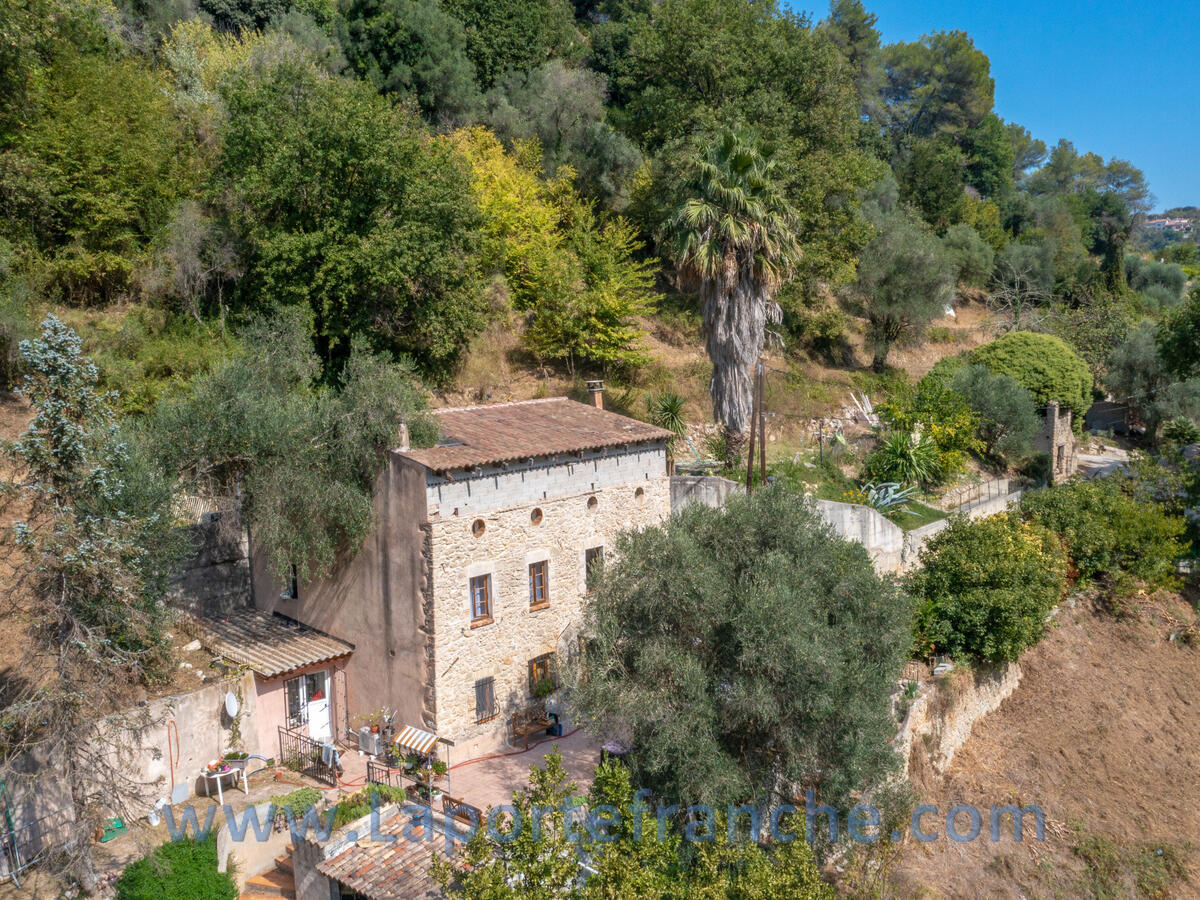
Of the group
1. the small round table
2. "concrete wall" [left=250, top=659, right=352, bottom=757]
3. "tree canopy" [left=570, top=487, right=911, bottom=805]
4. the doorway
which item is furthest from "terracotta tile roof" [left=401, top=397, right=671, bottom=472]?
the small round table

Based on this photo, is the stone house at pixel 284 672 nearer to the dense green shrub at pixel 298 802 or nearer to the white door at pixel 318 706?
the white door at pixel 318 706

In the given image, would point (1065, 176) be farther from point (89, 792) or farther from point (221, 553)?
point (89, 792)

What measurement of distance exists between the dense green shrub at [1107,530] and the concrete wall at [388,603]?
19406 mm

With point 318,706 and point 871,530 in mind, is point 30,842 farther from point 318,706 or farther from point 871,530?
point 871,530

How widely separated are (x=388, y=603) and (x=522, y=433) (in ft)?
15.4

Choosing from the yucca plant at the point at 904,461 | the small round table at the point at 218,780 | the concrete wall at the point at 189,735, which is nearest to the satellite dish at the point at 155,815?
the concrete wall at the point at 189,735

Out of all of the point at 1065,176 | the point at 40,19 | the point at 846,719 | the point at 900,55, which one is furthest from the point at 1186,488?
the point at 1065,176

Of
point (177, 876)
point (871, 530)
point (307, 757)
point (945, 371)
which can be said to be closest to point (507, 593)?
point (307, 757)

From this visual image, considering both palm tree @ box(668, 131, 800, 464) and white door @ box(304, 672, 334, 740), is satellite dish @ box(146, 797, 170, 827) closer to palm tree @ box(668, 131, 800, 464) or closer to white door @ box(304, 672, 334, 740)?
white door @ box(304, 672, 334, 740)

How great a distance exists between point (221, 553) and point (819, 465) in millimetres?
19357

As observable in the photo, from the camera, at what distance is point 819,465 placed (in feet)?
101

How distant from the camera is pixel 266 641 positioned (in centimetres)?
1931

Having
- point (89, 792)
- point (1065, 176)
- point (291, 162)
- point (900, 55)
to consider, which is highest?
point (900, 55)

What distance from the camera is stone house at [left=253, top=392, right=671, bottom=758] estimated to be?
17.8 meters
